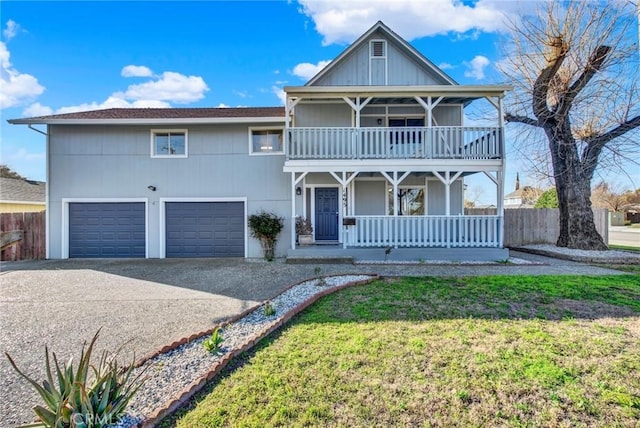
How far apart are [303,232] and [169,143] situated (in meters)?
6.12

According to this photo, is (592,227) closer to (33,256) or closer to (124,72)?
(33,256)

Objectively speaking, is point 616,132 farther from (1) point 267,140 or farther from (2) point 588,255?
(1) point 267,140

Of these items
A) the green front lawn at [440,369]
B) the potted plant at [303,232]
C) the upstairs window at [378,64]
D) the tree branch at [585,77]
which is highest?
the upstairs window at [378,64]

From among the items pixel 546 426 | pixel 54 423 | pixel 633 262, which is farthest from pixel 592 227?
pixel 54 423

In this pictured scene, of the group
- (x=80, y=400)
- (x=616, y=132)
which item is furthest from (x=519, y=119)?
(x=80, y=400)

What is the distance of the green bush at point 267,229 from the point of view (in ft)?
37.1

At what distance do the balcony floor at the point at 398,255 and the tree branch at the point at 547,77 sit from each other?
572 centimetres

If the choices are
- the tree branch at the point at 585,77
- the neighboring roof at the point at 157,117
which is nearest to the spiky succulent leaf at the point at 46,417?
the neighboring roof at the point at 157,117

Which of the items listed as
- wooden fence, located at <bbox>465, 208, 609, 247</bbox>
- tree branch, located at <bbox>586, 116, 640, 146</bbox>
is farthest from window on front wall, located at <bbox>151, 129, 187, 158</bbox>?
tree branch, located at <bbox>586, 116, 640, 146</bbox>

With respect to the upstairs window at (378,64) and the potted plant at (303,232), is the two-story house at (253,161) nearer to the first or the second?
the upstairs window at (378,64)

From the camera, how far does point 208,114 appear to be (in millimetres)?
12305

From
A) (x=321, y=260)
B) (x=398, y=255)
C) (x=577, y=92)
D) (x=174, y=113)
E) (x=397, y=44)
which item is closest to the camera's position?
(x=321, y=260)

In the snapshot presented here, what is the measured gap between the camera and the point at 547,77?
37.5ft

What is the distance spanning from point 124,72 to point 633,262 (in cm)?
2239
